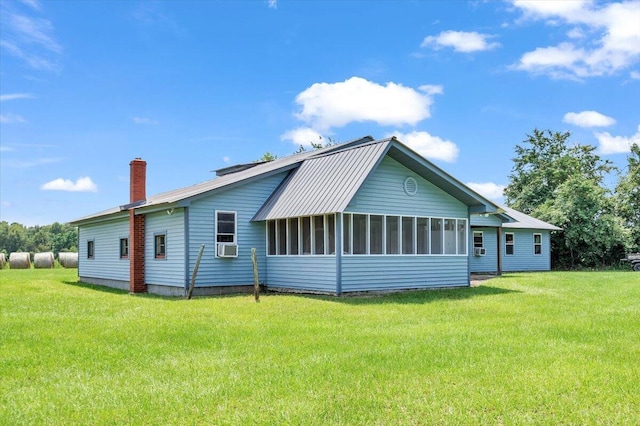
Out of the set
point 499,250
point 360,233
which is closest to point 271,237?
point 360,233

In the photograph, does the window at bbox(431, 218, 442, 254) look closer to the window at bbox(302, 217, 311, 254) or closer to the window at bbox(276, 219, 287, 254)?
the window at bbox(302, 217, 311, 254)

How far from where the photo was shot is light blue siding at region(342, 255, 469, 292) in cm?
1609

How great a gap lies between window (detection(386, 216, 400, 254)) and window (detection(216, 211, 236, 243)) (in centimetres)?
472

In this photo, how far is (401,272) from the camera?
17.4m

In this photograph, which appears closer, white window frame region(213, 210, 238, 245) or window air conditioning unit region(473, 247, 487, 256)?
white window frame region(213, 210, 238, 245)

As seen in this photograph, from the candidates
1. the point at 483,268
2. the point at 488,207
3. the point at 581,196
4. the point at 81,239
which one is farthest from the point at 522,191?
the point at 81,239

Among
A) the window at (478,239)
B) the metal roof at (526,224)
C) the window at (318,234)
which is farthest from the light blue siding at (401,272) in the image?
the metal roof at (526,224)

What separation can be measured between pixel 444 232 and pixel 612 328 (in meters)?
8.81

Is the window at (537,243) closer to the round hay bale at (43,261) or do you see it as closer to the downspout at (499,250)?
the downspout at (499,250)

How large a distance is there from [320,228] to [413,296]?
3212mm

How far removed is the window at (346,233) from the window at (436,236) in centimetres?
358

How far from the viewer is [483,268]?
29531mm

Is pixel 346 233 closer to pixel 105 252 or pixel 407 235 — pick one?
pixel 407 235

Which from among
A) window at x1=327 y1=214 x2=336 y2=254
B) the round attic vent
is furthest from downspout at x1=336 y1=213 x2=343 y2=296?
the round attic vent
